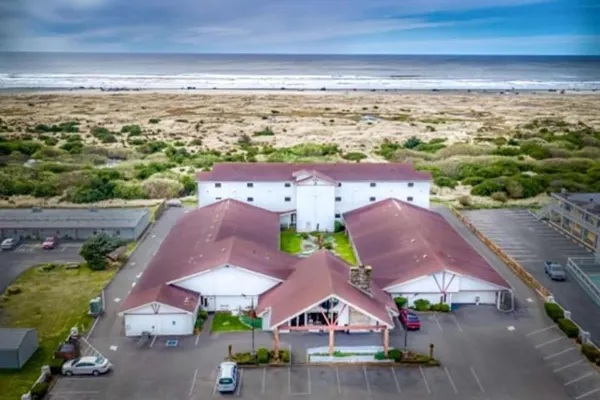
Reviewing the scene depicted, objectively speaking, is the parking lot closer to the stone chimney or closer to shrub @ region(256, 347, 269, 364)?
the stone chimney

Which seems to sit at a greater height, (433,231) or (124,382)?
(433,231)

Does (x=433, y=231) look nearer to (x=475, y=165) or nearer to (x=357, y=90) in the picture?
(x=475, y=165)

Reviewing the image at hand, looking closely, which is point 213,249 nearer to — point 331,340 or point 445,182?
point 331,340

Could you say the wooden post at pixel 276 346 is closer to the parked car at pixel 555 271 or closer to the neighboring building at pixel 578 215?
the parked car at pixel 555 271

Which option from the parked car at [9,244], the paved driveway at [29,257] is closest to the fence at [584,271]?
the paved driveway at [29,257]

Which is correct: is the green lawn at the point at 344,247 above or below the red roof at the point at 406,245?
below

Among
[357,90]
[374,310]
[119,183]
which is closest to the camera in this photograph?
[374,310]

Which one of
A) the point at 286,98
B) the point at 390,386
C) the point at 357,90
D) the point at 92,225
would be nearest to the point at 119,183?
the point at 92,225
